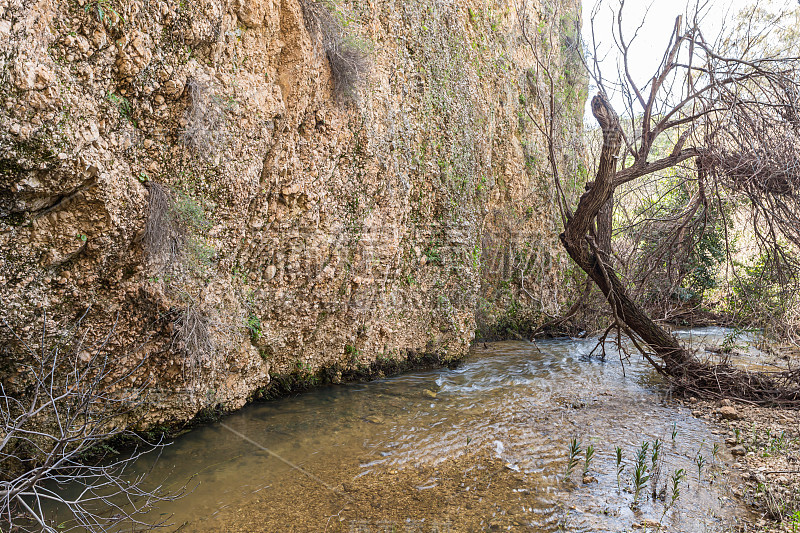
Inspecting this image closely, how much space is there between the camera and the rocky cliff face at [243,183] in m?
3.72

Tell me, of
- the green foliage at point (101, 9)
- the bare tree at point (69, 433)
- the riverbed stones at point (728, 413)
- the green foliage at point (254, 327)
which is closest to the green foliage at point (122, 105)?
the green foliage at point (101, 9)

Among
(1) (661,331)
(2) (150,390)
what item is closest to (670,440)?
(1) (661,331)

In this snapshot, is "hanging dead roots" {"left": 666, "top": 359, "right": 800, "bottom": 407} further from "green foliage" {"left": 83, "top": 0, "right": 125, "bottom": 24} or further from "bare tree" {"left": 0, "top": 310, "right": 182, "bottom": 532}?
"green foliage" {"left": 83, "top": 0, "right": 125, "bottom": 24}

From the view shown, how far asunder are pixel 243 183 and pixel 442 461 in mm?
3513

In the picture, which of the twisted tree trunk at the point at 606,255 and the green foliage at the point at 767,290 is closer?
the twisted tree trunk at the point at 606,255

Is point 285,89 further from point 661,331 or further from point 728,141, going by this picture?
point 661,331

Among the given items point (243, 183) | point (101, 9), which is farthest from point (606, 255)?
point (101, 9)

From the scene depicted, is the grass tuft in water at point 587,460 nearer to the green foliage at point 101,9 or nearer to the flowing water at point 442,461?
the flowing water at point 442,461

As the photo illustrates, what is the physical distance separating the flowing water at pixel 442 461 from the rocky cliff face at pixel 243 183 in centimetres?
66

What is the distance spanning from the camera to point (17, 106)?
3334 mm

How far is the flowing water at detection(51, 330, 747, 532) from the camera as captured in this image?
3.66m

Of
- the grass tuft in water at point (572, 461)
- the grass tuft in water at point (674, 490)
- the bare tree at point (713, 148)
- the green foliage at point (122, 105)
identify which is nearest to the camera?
the grass tuft in water at point (674, 490)

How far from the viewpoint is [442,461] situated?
4594mm

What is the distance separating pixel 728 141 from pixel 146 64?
6.30m
